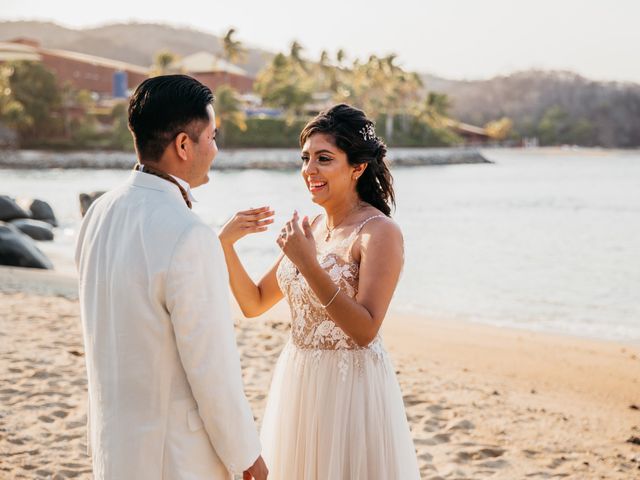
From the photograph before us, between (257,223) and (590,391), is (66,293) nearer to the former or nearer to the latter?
(590,391)

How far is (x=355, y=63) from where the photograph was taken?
3489 inches

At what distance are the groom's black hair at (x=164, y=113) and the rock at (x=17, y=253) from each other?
11955 mm

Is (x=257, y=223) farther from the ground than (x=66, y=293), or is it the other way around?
(x=257, y=223)

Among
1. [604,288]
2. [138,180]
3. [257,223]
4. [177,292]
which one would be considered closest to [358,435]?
[257,223]

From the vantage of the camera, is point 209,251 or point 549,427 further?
point 549,427

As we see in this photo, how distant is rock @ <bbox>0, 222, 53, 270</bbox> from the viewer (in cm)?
1300

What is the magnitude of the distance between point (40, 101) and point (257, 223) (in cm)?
7304

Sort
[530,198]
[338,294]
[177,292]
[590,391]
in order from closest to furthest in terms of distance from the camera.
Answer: [177,292]
[338,294]
[590,391]
[530,198]

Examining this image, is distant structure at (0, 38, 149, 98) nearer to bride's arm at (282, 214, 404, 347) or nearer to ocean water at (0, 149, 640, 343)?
ocean water at (0, 149, 640, 343)

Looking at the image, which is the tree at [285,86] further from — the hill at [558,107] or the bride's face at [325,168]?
the bride's face at [325,168]

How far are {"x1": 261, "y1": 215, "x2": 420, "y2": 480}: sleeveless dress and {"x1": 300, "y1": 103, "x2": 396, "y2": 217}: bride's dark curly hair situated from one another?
0.21 m

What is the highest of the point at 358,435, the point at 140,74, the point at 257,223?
the point at 140,74

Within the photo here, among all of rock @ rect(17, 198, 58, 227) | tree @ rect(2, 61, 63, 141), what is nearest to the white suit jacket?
rock @ rect(17, 198, 58, 227)

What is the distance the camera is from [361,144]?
2.79 metres
